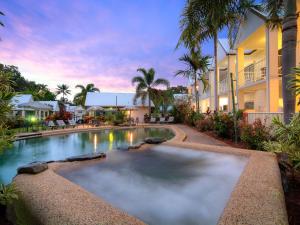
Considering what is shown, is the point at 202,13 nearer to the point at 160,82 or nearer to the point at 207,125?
the point at 207,125

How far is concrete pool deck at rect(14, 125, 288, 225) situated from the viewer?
8.61ft

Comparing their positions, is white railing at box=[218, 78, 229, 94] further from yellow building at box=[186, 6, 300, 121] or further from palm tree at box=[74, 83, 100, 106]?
palm tree at box=[74, 83, 100, 106]

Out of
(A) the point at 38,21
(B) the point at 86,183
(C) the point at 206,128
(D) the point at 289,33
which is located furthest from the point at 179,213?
(A) the point at 38,21

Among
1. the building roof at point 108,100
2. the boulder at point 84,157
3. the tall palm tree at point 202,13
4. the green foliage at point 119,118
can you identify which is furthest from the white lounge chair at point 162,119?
the boulder at point 84,157

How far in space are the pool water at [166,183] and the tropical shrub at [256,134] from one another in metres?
1.88

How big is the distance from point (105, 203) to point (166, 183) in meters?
1.76

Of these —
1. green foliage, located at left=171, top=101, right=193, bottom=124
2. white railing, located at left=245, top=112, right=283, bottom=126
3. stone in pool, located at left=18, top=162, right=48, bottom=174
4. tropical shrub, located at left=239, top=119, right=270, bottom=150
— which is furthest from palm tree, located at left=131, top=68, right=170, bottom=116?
stone in pool, located at left=18, top=162, right=48, bottom=174

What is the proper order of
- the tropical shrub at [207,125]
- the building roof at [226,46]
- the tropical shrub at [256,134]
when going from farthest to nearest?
the building roof at [226,46] < the tropical shrub at [207,125] < the tropical shrub at [256,134]

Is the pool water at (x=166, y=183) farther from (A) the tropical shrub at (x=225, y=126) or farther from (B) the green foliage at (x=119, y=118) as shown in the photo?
(B) the green foliage at (x=119, y=118)

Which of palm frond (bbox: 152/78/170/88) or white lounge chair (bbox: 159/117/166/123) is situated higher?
palm frond (bbox: 152/78/170/88)

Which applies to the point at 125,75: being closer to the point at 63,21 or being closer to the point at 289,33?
the point at 63,21

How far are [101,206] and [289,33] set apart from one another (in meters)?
6.15

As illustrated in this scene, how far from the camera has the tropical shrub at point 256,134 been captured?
7.77 m

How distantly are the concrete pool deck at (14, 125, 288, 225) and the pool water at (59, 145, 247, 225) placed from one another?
407mm
